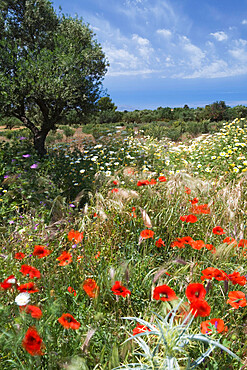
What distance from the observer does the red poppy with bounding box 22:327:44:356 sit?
1.06 m

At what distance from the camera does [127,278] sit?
1.66 m

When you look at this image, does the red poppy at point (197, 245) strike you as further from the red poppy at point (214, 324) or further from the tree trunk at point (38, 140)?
the tree trunk at point (38, 140)

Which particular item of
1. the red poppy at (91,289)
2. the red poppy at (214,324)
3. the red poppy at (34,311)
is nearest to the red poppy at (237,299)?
the red poppy at (214,324)

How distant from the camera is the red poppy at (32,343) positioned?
3.49ft

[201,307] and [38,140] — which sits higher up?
[38,140]

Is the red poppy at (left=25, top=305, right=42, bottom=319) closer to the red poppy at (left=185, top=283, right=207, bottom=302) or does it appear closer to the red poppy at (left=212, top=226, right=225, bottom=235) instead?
the red poppy at (left=185, top=283, right=207, bottom=302)

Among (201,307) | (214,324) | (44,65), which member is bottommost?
(214,324)

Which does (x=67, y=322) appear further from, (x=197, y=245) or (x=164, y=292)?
(x=197, y=245)

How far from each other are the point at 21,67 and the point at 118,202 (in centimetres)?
518

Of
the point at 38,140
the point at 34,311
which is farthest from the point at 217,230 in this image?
the point at 38,140

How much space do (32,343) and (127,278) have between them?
2.31 feet

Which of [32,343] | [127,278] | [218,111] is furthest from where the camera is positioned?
[218,111]

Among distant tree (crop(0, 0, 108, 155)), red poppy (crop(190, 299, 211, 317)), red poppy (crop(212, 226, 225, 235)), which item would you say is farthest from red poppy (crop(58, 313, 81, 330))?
distant tree (crop(0, 0, 108, 155))

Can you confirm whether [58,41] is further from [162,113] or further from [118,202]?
[162,113]
